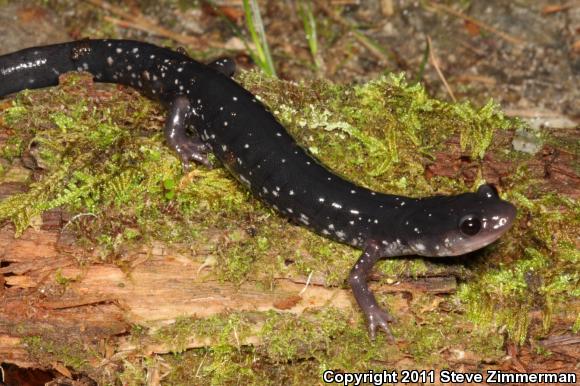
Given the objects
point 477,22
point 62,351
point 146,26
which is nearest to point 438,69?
point 477,22

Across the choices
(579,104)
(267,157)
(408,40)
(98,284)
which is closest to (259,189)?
(267,157)

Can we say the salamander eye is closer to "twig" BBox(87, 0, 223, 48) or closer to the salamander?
the salamander

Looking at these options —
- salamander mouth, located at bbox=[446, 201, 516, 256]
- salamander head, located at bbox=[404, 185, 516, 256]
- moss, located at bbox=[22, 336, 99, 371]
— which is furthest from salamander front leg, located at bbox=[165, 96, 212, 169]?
salamander mouth, located at bbox=[446, 201, 516, 256]

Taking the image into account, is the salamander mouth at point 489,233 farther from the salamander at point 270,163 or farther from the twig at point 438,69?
the twig at point 438,69

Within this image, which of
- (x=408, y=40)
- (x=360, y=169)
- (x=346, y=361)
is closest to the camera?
(x=346, y=361)

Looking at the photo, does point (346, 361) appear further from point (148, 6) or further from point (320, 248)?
point (148, 6)

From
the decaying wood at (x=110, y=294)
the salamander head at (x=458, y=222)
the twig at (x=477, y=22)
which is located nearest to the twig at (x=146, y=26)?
the twig at (x=477, y=22)
